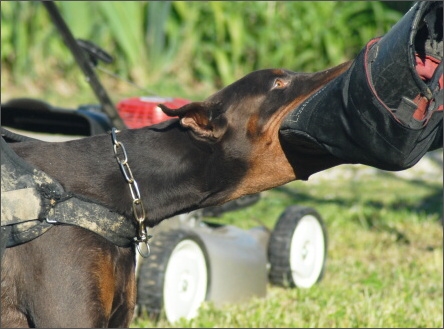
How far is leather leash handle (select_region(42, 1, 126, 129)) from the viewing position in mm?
5562

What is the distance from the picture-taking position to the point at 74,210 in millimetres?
3475

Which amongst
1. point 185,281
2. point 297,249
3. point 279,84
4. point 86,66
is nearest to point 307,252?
point 297,249

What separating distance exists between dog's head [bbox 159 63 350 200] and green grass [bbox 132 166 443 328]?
1.81m

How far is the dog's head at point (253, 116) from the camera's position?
3.60m

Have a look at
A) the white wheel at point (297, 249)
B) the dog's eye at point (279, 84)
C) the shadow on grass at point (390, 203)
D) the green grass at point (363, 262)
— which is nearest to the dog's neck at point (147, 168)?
the dog's eye at point (279, 84)

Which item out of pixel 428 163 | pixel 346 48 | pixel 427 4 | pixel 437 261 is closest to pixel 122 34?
pixel 346 48

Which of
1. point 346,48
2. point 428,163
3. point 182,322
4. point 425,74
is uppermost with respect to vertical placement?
point 346,48

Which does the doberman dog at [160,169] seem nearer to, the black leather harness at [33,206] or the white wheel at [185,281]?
the black leather harness at [33,206]

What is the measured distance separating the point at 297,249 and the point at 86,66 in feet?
6.17

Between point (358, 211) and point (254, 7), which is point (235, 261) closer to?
point (358, 211)

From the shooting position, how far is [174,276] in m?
5.41

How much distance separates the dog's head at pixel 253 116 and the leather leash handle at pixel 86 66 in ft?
6.51

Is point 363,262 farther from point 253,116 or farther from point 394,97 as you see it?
point 394,97

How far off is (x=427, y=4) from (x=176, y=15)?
10.5 metres
